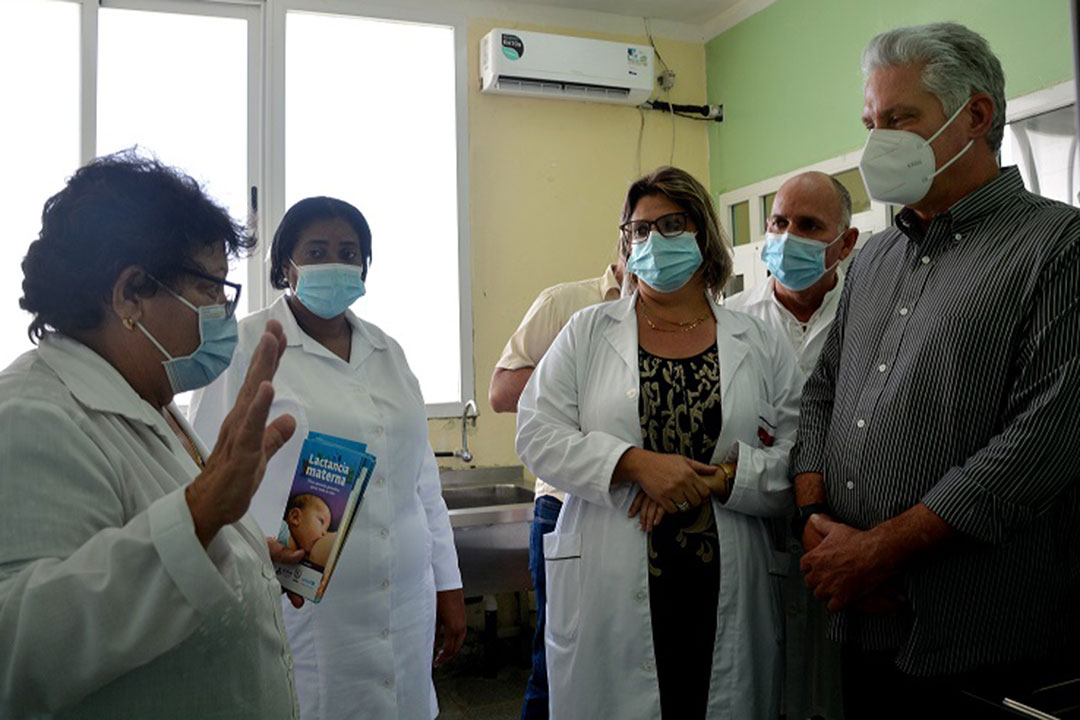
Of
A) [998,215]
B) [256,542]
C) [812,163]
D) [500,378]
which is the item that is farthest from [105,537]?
[812,163]

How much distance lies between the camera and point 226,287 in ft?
3.59

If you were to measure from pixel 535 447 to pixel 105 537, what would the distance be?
3.08ft

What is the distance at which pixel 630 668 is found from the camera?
152 centimetres

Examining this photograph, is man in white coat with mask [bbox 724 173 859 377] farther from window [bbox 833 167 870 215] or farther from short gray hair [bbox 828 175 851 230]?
window [bbox 833 167 870 215]

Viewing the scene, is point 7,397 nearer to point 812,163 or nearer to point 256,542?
point 256,542

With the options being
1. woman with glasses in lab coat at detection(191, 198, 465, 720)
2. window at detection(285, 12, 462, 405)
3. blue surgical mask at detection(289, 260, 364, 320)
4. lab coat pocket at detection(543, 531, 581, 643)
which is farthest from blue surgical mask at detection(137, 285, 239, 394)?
window at detection(285, 12, 462, 405)

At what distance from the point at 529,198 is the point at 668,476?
2.52m

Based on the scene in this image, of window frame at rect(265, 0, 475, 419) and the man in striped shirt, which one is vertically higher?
window frame at rect(265, 0, 475, 419)

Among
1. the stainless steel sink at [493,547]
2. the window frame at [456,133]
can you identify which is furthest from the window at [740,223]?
the stainless steel sink at [493,547]

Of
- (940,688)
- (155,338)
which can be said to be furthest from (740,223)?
(155,338)

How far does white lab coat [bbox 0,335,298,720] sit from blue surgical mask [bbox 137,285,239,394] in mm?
61

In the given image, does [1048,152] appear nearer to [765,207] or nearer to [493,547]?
[765,207]

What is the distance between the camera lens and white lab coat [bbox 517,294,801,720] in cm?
151

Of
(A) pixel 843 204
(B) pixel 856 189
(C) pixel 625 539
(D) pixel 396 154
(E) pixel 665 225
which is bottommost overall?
(C) pixel 625 539
